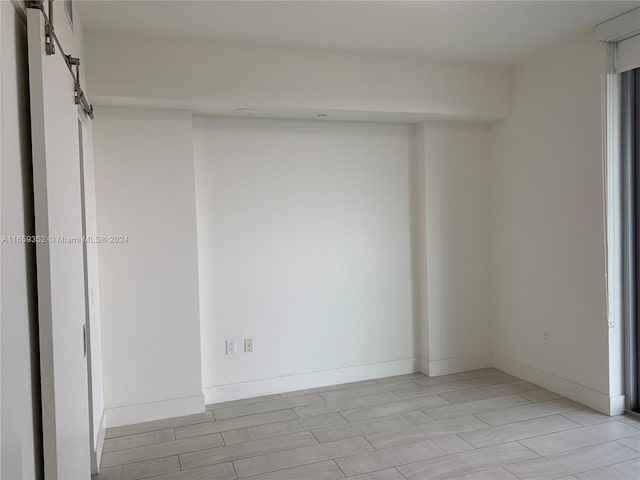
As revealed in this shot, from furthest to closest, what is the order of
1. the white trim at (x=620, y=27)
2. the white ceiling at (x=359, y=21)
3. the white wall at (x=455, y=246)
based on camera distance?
1. the white wall at (x=455, y=246)
2. the white trim at (x=620, y=27)
3. the white ceiling at (x=359, y=21)

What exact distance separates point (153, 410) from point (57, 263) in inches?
86.2

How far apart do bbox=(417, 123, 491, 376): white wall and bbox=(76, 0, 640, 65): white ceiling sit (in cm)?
93

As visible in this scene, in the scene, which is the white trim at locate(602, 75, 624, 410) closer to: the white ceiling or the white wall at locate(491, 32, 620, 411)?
the white wall at locate(491, 32, 620, 411)

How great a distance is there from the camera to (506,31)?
130 inches

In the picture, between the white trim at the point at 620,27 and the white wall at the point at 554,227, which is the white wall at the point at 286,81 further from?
the white trim at the point at 620,27

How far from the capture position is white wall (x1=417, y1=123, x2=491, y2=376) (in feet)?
13.9

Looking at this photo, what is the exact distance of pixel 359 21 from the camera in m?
3.04

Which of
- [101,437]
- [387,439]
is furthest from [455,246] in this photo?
[101,437]

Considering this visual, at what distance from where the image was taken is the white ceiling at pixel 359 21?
281 cm

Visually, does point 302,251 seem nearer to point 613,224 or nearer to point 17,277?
point 613,224

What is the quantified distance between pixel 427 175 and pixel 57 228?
3.18m

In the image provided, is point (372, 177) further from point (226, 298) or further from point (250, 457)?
point (250, 457)

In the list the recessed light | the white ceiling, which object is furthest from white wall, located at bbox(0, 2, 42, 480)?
the recessed light

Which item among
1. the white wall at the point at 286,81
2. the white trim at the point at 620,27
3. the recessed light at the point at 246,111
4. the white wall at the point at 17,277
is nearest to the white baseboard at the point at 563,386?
the white wall at the point at 286,81
